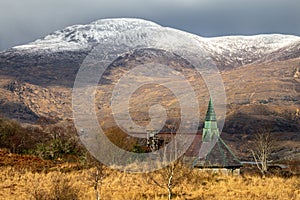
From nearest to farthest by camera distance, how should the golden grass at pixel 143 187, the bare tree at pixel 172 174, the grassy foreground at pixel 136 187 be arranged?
the bare tree at pixel 172 174, the grassy foreground at pixel 136 187, the golden grass at pixel 143 187

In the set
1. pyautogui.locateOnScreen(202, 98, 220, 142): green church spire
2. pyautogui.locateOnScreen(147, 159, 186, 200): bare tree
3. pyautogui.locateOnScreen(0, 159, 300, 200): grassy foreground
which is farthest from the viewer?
pyautogui.locateOnScreen(202, 98, 220, 142): green church spire

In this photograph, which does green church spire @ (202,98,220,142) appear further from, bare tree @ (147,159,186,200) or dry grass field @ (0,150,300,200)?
bare tree @ (147,159,186,200)

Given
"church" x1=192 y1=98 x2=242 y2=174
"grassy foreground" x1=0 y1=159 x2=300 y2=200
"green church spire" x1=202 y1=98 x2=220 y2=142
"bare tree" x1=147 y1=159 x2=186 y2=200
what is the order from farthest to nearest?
"green church spire" x1=202 y1=98 x2=220 y2=142
"church" x1=192 y1=98 x2=242 y2=174
"grassy foreground" x1=0 y1=159 x2=300 y2=200
"bare tree" x1=147 y1=159 x2=186 y2=200

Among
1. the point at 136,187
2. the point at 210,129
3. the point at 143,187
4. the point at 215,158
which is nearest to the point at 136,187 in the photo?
the point at 136,187

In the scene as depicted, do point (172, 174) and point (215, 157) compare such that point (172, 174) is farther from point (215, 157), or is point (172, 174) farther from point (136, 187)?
point (215, 157)

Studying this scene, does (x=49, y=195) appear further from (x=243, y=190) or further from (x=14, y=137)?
(x=14, y=137)

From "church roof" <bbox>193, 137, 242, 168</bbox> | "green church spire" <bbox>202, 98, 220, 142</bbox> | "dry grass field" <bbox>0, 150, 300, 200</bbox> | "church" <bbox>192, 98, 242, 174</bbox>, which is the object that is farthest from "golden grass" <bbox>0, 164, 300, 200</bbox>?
"green church spire" <bbox>202, 98, 220, 142</bbox>

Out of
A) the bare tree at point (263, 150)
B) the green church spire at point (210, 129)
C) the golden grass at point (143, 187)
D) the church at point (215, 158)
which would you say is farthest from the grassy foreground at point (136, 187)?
the green church spire at point (210, 129)

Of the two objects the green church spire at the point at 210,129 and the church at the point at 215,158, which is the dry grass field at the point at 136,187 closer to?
the church at the point at 215,158

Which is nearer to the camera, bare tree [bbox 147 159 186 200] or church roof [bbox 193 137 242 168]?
bare tree [bbox 147 159 186 200]
